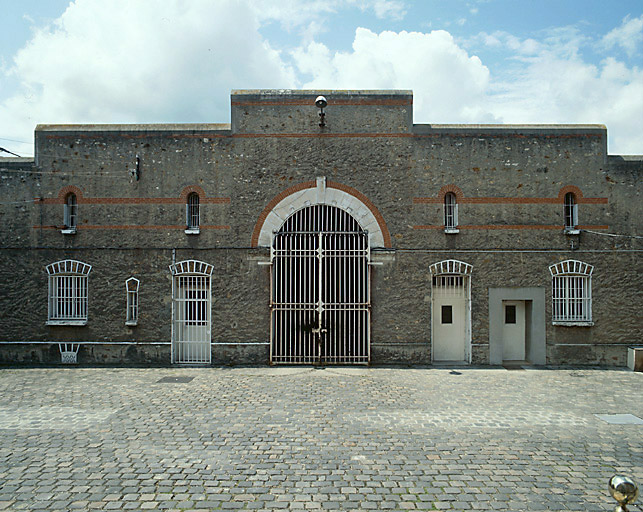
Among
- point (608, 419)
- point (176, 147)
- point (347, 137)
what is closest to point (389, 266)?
point (347, 137)

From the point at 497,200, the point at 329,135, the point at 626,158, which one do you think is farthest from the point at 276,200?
the point at 626,158

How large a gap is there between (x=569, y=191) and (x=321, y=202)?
7.08 m

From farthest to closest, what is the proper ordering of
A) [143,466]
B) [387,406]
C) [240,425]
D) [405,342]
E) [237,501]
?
[405,342]
[387,406]
[240,425]
[143,466]
[237,501]

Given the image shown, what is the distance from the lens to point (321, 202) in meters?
12.5

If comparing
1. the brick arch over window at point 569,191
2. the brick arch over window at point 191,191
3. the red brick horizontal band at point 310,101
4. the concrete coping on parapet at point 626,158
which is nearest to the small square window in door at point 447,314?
the brick arch over window at point 569,191

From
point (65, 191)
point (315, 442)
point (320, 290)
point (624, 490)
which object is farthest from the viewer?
point (65, 191)

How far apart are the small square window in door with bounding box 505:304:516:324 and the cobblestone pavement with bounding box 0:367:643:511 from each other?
7.99 ft

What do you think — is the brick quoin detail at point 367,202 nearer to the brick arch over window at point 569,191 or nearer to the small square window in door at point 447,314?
the small square window in door at point 447,314

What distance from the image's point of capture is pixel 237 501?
5.20 metres

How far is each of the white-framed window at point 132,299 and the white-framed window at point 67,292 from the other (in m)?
1.22

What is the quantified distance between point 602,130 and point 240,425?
41.0ft

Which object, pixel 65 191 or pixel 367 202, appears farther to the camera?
pixel 65 191

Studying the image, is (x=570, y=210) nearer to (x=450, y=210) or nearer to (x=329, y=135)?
(x=450, y=210)

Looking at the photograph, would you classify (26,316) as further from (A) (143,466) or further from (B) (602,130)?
(B) (602,130)
